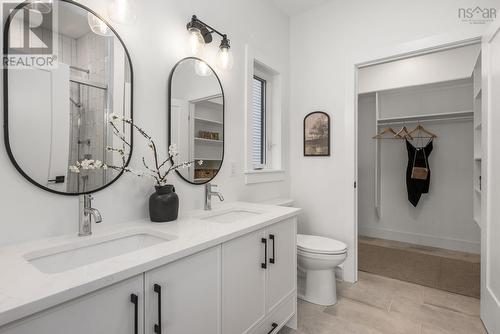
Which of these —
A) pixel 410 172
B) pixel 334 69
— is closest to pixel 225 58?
pixel 334 69

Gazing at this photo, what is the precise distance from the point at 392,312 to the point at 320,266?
618 mm

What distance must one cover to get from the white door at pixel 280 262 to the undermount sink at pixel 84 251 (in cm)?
66

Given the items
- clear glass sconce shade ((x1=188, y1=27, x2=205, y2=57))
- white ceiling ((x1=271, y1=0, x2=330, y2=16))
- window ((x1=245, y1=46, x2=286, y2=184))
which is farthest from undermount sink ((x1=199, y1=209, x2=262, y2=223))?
white ceiling ((x1=271, y1=0, x2=330, y2=16))

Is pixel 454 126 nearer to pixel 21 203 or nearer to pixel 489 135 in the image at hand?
pixel 489 135

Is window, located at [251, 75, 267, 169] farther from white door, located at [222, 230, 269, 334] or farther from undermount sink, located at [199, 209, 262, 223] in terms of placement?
white door, located at [222, 230, 269, 334]

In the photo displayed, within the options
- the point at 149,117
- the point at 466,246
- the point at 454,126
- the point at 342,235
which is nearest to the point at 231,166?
the point at 149,117

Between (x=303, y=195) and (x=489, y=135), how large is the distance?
1595 mm

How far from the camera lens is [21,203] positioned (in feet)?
3.53

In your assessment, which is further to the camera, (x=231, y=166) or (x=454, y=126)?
(x=454, y=126)

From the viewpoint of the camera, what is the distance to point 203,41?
183 centimetres

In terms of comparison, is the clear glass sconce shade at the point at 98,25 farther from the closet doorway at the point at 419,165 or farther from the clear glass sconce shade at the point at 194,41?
the closet doorway at the point at 419,165

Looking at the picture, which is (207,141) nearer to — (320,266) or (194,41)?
(194,41)

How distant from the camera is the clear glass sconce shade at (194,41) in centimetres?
175

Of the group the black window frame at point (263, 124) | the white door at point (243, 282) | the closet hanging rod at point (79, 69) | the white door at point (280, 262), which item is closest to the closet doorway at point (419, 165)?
the black window frame at point (263, 124)
